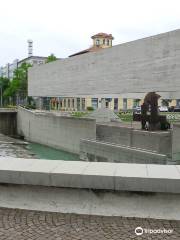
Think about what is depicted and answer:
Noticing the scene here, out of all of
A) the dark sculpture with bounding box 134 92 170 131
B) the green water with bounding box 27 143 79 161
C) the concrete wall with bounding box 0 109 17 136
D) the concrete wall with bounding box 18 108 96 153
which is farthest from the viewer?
the concrete wall with bounding box 0 109 17 136

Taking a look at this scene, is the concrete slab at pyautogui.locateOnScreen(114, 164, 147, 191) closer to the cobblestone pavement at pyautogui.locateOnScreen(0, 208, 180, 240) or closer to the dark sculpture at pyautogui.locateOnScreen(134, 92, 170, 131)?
the cobblestone pavement at pyautogui.locateOnScreen(0, 208, 180, 240)

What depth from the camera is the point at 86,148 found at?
102 ft

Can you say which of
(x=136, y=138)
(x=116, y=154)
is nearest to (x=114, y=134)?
(x=136, y=138)

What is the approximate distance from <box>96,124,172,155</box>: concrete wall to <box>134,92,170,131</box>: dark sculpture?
52.7 inches

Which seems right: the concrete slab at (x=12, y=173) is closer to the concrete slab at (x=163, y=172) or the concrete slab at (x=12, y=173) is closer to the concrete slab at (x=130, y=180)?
the concrete slab at (x=130, y=180)

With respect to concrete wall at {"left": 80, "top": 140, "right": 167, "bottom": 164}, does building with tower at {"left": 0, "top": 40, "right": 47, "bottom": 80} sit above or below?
above

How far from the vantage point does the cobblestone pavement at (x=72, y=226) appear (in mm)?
4223

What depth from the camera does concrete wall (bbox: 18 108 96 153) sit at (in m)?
34.9

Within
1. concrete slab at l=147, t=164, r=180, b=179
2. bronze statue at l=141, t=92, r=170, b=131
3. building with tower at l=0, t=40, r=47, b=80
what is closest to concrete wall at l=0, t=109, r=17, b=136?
bronze statue at l=141, t=92, r=170, b=131

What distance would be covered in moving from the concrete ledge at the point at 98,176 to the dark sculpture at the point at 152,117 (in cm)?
2531

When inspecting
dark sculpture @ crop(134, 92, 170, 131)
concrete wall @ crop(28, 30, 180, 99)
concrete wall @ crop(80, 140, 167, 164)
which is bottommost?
concrete wall @ crop(80, 140, 167, 164)

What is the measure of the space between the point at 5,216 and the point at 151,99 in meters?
27.6

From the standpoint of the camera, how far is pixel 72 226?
4.52m

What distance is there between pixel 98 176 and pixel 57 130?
3577cm
